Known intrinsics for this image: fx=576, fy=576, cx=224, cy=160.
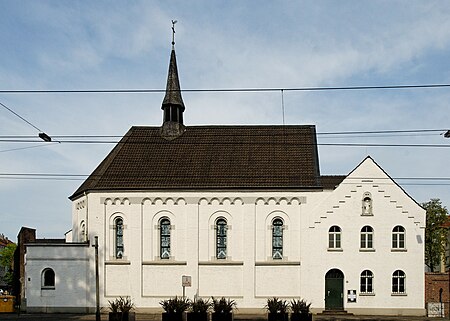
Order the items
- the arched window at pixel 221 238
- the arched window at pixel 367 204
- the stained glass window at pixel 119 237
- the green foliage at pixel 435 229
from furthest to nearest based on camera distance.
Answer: the green foliage at pixel 435 229 < the stained glass window at pixel 119 237 < the arched window at pixel 221 238 < the arched window at pixel 367 204

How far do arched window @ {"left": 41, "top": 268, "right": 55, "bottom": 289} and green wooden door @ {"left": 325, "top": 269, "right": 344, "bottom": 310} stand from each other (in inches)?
723

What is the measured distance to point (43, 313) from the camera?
3838cm

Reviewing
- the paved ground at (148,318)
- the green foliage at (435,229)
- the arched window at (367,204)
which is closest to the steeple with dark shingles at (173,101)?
the paved ground at (148,318)

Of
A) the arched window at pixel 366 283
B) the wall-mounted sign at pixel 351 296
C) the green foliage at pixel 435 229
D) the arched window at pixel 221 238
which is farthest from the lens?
the green foliage at pixel 435 229

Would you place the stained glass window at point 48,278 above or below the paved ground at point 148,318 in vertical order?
above

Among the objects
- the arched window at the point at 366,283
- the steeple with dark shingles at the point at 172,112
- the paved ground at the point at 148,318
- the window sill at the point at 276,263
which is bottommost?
the paved ground at the point at 148,318

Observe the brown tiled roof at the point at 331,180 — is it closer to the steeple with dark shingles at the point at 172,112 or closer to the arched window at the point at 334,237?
the arched window at the point at 334,237

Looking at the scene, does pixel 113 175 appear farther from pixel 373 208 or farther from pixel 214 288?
pixel 373 208

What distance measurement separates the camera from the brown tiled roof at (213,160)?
39375 millimetres

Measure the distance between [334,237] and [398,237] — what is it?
163 inches

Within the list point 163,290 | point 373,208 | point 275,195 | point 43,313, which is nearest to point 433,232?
point 373,208

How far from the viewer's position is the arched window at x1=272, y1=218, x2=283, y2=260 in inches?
1524

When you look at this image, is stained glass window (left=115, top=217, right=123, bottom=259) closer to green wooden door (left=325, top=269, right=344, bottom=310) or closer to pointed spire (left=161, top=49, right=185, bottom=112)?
pointed spire (left=161, top=49, right=185, bottom=112)

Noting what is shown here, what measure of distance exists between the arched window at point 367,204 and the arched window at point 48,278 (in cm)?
2129
